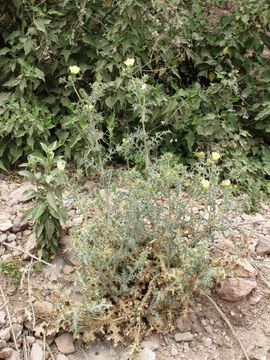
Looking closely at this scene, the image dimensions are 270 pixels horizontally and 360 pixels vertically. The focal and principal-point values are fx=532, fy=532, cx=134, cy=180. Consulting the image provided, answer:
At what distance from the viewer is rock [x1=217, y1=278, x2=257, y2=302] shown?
316 centimetres

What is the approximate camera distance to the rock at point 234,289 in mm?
3164

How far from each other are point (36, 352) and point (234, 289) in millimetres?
1194

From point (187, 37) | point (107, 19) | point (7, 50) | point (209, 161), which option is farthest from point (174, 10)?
point (209, 161)

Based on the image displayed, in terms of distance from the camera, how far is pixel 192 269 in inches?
111

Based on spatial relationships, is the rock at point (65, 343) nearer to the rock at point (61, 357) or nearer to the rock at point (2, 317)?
the rock at point (61, 357)

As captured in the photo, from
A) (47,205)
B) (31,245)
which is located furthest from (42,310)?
(47,205)

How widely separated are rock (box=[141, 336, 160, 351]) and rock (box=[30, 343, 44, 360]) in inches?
21.9

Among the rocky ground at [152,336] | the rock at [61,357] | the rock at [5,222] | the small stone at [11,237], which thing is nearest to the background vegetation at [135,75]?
the rock at [5,222]

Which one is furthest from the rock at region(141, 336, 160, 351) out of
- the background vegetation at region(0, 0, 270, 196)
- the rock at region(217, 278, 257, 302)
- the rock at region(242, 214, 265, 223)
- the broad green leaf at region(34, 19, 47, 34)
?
the broad green leaf at region(34, 19, 47, 34)

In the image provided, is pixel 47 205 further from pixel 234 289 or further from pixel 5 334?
pixel 234 289

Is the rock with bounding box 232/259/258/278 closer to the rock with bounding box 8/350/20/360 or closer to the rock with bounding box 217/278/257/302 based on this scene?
the rock with bounding box 217/278/257/302

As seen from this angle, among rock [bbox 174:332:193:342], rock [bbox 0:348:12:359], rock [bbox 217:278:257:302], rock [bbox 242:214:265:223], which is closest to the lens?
rock [bbox 0:348:12:359]

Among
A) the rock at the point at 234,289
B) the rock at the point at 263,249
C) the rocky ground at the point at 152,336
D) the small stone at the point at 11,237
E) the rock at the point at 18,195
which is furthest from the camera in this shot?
the rock at the point at 18,195

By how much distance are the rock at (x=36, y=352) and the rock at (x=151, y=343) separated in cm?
56
